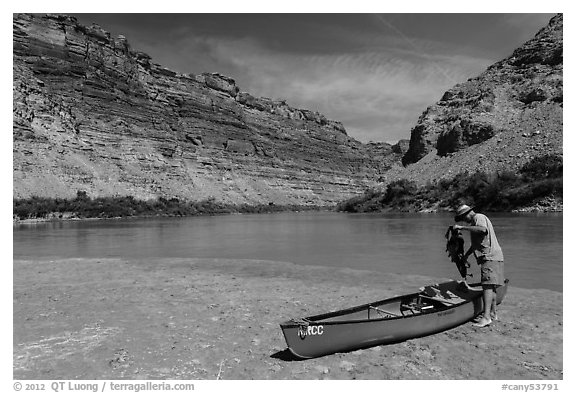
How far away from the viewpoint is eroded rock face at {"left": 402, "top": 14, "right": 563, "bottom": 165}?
246ft

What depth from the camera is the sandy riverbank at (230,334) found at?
20.6ft

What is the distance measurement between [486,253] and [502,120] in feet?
272

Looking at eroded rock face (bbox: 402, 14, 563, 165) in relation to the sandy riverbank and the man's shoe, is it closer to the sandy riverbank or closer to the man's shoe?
the sandy riverbank

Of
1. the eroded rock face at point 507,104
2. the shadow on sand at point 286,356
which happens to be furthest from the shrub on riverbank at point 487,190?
the shadow on sand at point 286,356

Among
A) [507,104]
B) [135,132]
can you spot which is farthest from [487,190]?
[135,132]

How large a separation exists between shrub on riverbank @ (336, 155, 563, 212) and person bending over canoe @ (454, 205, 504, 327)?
44.0 metres

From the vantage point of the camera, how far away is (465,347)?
711 cm

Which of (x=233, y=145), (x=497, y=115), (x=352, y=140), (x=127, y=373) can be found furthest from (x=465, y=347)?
(x=352, y=140)

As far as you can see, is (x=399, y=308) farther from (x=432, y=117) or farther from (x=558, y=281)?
(x=432, y=117)

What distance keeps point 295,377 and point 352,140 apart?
194 meters

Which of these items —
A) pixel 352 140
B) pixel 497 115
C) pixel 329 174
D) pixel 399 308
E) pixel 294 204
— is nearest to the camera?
pixel 399 308

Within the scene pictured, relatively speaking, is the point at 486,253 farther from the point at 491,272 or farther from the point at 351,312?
the point at 351,312

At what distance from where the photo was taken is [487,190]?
60562mm

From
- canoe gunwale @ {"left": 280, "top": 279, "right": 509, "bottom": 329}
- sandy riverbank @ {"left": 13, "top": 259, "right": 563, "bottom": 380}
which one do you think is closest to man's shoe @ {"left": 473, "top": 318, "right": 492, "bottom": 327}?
sandy riverbank @ {"left": 13, "top": 259, "right": 563, "bottom": 380}
